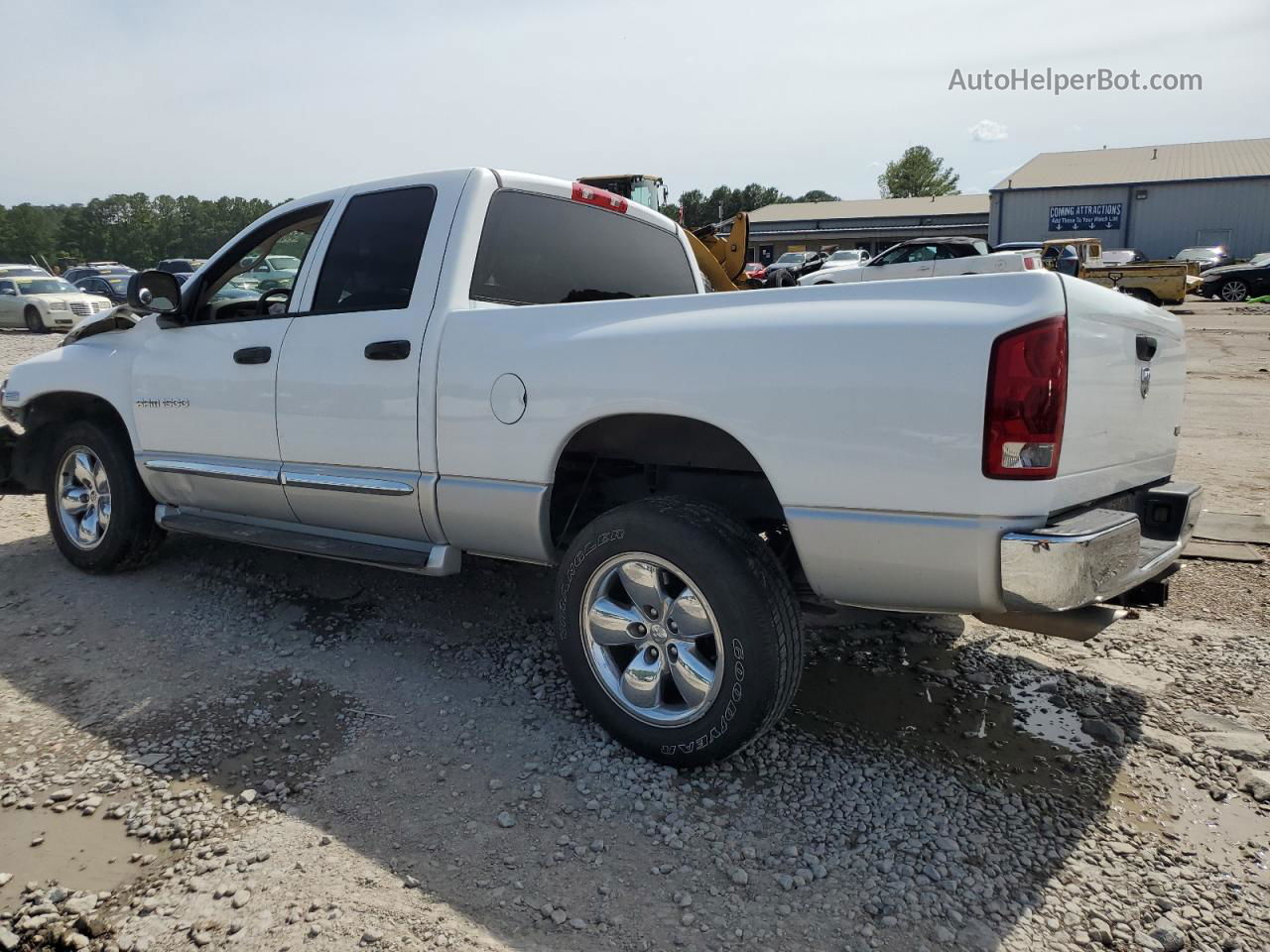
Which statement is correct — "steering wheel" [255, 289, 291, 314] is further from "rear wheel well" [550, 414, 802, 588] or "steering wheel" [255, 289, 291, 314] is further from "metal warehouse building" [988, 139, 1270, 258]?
"metal warehouse building" [988, 139, 1270, 258]

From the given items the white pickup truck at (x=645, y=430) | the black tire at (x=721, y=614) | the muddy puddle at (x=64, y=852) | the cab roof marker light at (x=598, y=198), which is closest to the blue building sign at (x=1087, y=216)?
the white pickup truck at (x=645, y=430)

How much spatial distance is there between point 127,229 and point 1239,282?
9998 cm

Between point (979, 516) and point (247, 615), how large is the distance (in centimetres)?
345

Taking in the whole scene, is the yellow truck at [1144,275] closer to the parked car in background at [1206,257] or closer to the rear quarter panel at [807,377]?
the parked car in background at [1206,257]

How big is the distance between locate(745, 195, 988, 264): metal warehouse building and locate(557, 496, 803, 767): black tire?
5487 centimetres

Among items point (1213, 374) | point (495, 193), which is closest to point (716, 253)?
point (1213, 374)

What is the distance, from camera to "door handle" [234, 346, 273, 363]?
4.05 m

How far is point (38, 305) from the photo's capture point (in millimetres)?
23078

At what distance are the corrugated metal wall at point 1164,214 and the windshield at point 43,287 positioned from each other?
1573 inches

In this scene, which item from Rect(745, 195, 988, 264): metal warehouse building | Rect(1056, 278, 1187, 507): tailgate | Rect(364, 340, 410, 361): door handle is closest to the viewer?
Rect(1056, 278, 1187, 507): tailgate

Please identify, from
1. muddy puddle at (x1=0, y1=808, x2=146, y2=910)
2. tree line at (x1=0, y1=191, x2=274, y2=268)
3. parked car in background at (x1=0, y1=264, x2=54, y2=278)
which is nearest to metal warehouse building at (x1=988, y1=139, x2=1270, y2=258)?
parked car in background at (x1=0, y1=264, x2=54, y2=278)

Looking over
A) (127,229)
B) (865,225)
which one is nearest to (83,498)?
(865,225)

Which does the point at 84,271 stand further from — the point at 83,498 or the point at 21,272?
the point at 83,498

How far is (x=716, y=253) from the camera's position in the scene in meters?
12.2
